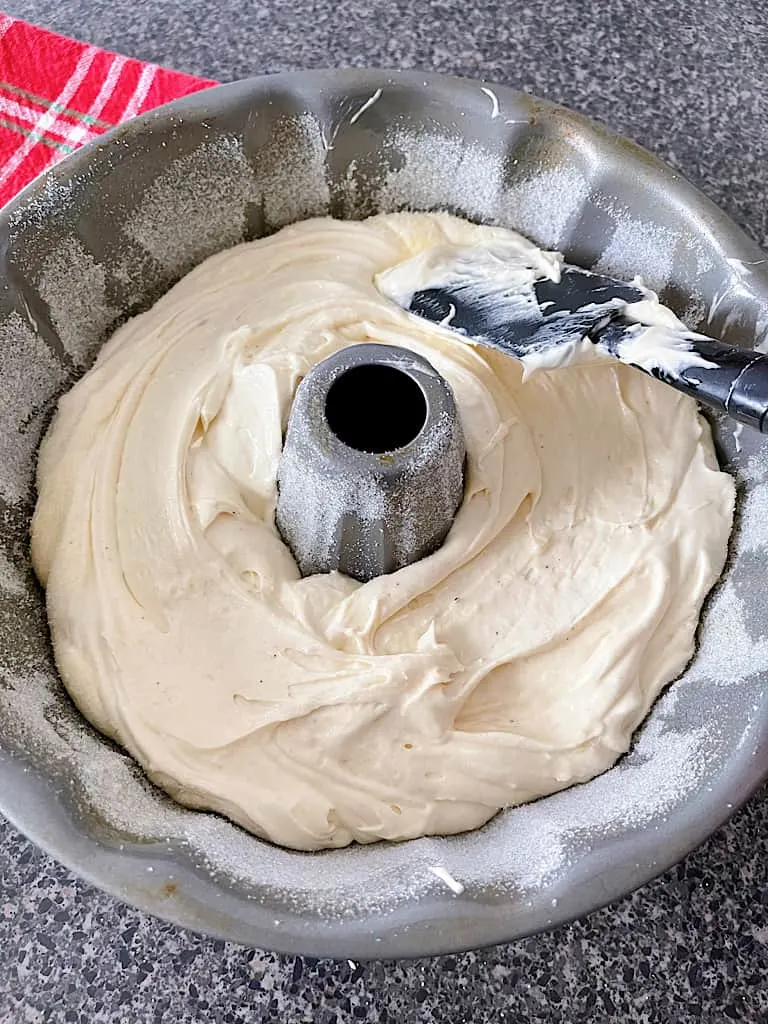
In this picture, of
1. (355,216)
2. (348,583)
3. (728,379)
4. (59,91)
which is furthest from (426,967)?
(59,91)

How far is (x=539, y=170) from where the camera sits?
0.94 meters

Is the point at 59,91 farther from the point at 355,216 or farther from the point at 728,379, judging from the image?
the point at 728,379

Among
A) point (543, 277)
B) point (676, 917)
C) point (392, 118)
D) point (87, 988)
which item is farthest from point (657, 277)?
point (87, 988)

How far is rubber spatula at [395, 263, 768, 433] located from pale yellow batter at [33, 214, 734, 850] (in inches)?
1.8

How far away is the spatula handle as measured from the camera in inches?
26.9

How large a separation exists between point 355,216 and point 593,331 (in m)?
0.34

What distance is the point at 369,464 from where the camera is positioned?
2.50 ft

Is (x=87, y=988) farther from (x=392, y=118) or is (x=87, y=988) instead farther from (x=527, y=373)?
(x=392, y=118)

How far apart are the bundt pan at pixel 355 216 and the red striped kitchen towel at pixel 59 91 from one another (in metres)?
0.26

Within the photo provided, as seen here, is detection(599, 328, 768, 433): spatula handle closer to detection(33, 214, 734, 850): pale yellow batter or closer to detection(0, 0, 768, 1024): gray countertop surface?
detection(33, 214, 734, 850): pale yellow batter

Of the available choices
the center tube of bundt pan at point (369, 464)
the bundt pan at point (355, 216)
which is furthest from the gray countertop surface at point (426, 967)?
the center tube of bundt pan at point (369, 464)

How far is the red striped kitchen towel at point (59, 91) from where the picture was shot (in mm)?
1114

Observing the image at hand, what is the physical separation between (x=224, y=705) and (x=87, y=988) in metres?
0.25

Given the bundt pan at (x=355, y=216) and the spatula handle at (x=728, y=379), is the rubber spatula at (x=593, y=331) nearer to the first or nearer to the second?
the spatula handle at (x=728, y=379)
